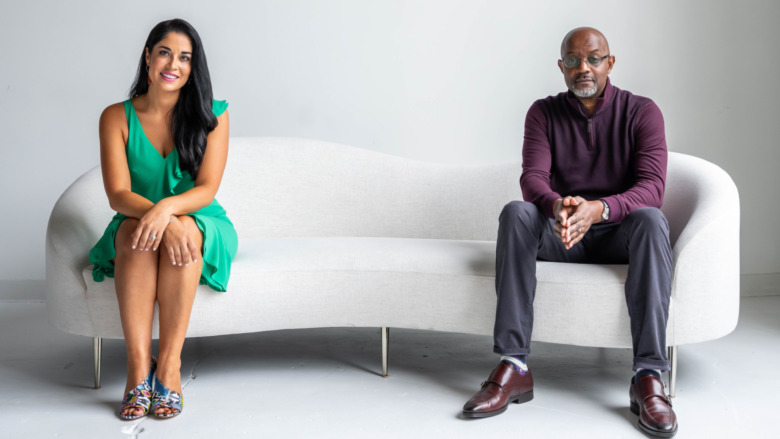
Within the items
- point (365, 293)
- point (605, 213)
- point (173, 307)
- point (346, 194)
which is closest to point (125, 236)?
point (173, 307)

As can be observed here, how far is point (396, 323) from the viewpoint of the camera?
2.29 metres

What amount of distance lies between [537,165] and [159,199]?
1214 mm

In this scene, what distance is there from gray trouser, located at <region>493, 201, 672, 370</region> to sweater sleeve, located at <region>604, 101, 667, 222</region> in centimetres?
5

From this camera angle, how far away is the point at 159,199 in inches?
89.8

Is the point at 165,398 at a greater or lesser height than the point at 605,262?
lesser

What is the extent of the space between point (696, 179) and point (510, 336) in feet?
2.78

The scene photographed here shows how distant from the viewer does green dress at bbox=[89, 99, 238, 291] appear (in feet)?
7.06

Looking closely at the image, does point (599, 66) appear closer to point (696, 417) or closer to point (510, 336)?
point (510, 336)

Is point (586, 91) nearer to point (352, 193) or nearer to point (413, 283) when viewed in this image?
point (413, 283)

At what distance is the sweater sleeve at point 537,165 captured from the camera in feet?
7.27

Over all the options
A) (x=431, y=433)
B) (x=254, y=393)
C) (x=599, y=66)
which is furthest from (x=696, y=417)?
(x=254, y=393)

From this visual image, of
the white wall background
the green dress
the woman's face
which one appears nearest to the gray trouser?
the green dress

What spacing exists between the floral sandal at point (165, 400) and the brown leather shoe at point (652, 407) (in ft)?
4.13

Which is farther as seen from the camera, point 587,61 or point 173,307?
point 587,61
